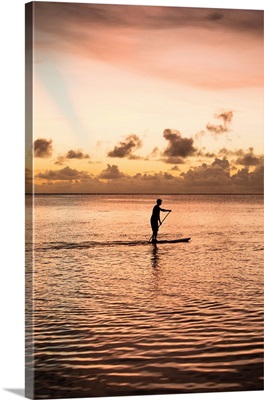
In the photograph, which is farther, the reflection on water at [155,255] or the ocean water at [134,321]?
the reflection on water at [155,255]

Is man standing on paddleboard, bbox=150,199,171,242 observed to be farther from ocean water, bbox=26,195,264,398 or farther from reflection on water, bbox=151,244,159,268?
reflection on water, bbox=151,244,159,268

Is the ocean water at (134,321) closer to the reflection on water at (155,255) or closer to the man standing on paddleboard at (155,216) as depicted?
the man standing on paddleboard at (155,216)

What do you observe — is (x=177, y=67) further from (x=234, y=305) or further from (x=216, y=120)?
(x=234, y=305)

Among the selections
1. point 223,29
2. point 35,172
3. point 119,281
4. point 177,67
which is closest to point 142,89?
point 177,67

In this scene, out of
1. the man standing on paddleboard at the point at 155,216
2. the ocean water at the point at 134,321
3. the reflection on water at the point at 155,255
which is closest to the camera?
the ocean water at the point at 134,321

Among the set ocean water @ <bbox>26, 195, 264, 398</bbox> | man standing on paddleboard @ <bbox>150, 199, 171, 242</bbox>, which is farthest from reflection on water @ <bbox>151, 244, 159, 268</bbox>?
ocean water @ <bbox>26, 195, 264, 398</bbox>

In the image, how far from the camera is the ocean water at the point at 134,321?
6.38 m

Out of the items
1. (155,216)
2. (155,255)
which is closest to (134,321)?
(155,216)

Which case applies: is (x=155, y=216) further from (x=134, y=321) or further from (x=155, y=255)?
(x=155, y=255)

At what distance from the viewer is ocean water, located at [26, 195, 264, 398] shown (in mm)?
6383

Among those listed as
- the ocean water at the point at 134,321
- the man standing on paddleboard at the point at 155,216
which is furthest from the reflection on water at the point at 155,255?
the ocean water at the point at 134,321

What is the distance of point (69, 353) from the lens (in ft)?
21.2

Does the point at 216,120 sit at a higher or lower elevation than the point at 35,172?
higher
